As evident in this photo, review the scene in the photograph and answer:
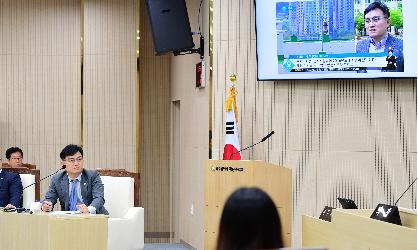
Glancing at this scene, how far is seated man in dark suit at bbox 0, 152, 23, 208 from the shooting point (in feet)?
25.8

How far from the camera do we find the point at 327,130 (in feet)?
25.2

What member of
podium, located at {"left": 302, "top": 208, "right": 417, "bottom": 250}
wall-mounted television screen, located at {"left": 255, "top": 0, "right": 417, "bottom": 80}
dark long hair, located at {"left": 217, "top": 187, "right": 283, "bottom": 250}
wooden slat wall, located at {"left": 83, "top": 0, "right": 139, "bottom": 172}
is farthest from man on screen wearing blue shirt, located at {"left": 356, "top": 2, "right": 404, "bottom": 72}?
dark long hair, located at {"left": 217, "top": 187, "right": 283, "bottom": 250}

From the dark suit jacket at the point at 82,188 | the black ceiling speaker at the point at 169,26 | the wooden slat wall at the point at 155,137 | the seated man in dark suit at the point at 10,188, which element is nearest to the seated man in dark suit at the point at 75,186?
the dark suit jacket at the point at 82,188

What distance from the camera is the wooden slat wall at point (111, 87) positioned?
404 inches

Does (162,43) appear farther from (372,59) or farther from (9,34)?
(9,34)

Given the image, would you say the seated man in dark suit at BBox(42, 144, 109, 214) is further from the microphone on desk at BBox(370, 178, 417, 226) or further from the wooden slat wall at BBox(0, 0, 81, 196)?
the wooden slat wall at BBox(0, 0, 81, 196)

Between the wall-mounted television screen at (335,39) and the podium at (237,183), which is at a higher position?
the wall-mounted television screen at (335,39)

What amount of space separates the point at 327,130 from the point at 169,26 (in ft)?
6.95

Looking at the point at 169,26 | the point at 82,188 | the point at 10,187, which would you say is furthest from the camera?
the point at 169,26

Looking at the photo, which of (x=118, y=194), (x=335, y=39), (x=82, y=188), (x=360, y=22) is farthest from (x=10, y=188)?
(x=360, y=22)

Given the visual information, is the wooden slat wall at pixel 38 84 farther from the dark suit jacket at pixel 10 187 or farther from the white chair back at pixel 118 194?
the white chair back at pixel 118 194

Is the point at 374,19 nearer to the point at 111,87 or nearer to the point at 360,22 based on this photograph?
the point at 360,22

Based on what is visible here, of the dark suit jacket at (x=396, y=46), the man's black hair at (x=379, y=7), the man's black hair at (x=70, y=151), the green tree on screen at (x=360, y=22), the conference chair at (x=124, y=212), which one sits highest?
the man's black hair at (x=379, y=7)

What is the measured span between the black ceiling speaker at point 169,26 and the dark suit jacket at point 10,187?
6.79ft
